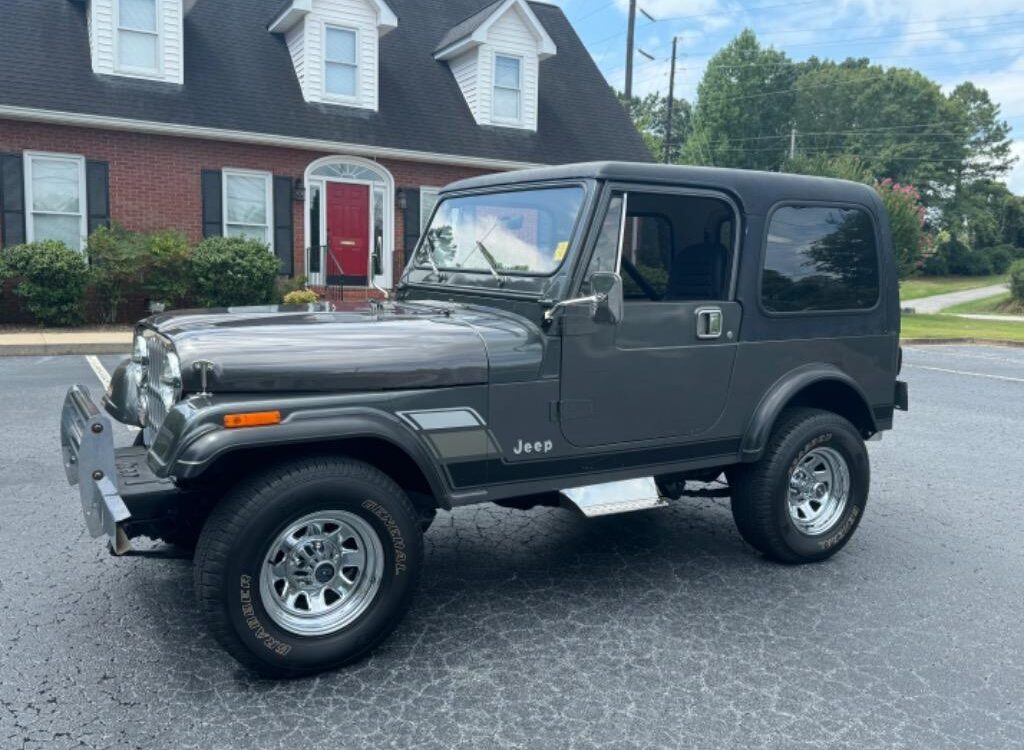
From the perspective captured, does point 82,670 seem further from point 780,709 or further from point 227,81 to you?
point 227,81

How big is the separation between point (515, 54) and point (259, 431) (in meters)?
18.5

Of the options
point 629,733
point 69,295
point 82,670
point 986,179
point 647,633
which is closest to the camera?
point 629,733

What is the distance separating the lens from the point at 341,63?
59.4 feet

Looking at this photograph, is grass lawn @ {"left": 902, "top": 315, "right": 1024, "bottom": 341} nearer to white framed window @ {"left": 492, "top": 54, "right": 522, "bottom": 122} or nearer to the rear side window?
white framed window @ {"left": 492, "top": 54, "right": 522, "bottom": 122}

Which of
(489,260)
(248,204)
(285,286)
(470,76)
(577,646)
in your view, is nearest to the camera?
(577,646)

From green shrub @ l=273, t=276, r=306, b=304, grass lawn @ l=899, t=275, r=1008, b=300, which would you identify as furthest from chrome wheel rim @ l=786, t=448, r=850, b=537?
grass lawn @ l=899, t=275, r=1008, b=300

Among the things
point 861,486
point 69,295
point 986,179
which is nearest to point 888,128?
point 986,179

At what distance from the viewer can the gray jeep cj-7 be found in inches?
128

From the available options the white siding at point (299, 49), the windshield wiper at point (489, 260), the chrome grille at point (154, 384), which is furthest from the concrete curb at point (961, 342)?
the chrome grille at point (154, 384)

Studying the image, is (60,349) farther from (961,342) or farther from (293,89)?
(961,342)

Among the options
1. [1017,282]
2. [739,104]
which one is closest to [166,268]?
[1017,282]

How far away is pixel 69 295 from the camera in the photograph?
14617 millimetres

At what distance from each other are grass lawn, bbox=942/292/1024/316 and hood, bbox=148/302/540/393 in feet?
110

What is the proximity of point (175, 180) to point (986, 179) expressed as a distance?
64.8 meters
